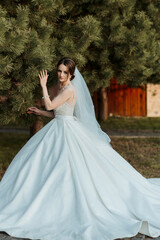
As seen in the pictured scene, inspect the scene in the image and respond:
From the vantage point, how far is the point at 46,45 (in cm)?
506

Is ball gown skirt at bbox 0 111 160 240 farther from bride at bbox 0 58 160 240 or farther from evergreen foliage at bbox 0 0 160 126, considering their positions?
evergreen foliage at bbox 0 0 160 126

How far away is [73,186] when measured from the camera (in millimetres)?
3479

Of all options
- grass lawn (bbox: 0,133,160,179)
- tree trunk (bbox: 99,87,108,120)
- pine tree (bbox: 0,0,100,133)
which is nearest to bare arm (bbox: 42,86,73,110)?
pine tree (bbox: 0,0,100,133)

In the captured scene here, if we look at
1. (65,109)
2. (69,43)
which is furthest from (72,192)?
(69,43)

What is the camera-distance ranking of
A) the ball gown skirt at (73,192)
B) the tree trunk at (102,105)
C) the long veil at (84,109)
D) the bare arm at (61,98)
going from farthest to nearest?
1. the tree trunk at (102,105)
2. the long veil at (84,109)
3. the bare arm at (61,98)
4. the ball gown skirt at (73,192)

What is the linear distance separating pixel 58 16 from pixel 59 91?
243 cm

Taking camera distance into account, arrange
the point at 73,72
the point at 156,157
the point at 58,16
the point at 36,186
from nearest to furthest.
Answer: the point at 36,186 → the point at 73,72 → the point at 58,16 → the point at 156,157

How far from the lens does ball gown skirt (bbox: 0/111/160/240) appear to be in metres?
3.25

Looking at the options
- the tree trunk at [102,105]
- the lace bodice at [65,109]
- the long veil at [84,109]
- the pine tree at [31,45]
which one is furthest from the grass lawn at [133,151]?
the tree trunk at [102,105]

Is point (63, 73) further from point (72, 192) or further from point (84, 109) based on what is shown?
point (72, 192)

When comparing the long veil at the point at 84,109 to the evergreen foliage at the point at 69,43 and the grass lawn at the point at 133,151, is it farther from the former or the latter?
the grass lawn at the point at 133,151

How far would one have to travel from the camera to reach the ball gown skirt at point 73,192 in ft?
10.7

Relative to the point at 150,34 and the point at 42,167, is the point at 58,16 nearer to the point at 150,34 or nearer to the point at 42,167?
the point at 150,34

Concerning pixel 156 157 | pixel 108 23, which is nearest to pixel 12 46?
pixel 108 23
